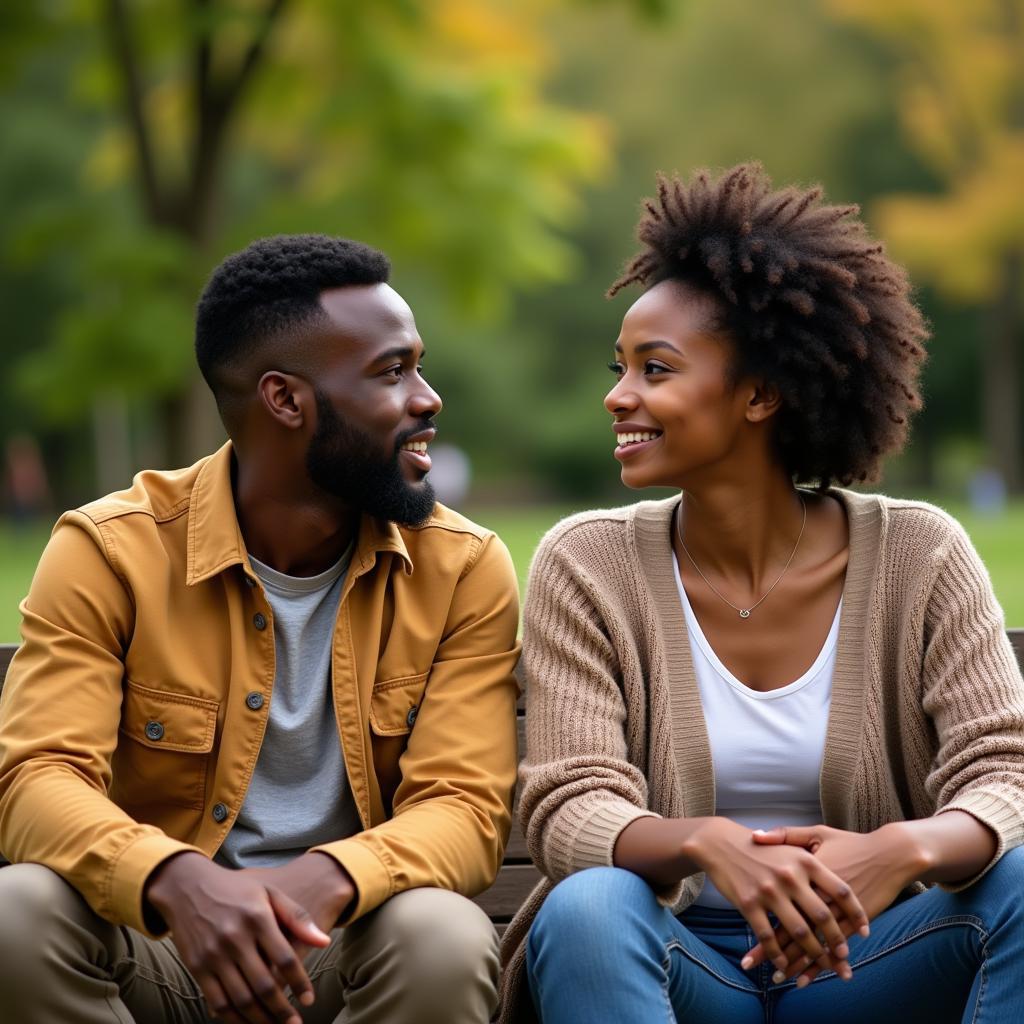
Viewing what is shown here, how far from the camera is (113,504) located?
3.53 meters

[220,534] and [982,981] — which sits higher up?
[220,534]

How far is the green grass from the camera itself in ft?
41.7

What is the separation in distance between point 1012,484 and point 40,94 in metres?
20.5

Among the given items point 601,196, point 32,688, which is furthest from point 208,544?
point 601,196

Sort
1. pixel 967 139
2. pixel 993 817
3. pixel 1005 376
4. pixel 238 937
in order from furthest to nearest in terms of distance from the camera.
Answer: pixel 1005 376
pixel 967 139
pixel 993 817
pixel 238 937

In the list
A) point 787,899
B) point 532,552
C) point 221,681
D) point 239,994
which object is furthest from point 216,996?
point 532,552

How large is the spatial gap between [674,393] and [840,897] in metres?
A: 1.08

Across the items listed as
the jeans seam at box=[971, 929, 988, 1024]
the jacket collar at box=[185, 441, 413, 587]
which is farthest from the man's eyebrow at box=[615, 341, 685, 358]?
the jeans seam at box=[971, 929, 988, 1024]

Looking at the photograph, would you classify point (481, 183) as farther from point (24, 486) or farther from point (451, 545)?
point (24, 486)

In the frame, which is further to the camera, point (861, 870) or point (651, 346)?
point (651, 346)

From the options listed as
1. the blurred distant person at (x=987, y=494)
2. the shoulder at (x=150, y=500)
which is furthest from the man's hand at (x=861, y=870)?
the blurred distant person at (x=987, y=494)

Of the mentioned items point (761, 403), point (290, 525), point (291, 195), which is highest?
point (291, 195)

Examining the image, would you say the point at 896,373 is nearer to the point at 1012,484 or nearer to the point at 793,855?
the point at 793,855

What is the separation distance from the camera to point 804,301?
11.7 ft
